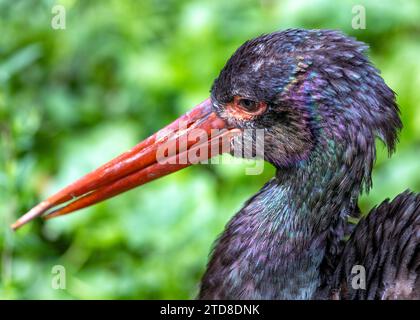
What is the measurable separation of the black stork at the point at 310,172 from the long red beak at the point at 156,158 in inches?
0.4

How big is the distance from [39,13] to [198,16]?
45.4 inches

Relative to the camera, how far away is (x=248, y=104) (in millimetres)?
3203

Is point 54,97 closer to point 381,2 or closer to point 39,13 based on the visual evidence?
point 39,13

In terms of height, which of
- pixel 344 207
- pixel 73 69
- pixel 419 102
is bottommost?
pixel 344 207

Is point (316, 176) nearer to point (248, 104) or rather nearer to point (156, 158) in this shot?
point (248, 104)

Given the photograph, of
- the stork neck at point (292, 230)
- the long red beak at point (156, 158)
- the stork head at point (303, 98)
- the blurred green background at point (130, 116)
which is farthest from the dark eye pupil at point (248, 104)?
the blurred green background at point (130, 116)

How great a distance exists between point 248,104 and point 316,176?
0.39 meters

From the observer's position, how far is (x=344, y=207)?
3174 mm

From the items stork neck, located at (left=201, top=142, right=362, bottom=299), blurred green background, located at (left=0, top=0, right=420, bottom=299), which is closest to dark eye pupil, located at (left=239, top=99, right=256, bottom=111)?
stork neck, located at (left=201, top=142, right=362, bottom=299)

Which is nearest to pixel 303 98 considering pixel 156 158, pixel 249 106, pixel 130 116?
pixel 249 106

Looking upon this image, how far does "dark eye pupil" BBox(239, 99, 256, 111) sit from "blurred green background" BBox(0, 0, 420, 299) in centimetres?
134

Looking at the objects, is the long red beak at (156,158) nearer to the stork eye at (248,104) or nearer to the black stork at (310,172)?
the black stork at (310,172)

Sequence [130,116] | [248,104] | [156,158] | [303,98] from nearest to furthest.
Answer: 1. [303,98]
2. [248,104]
3. [156,158]
4. [130,116]
